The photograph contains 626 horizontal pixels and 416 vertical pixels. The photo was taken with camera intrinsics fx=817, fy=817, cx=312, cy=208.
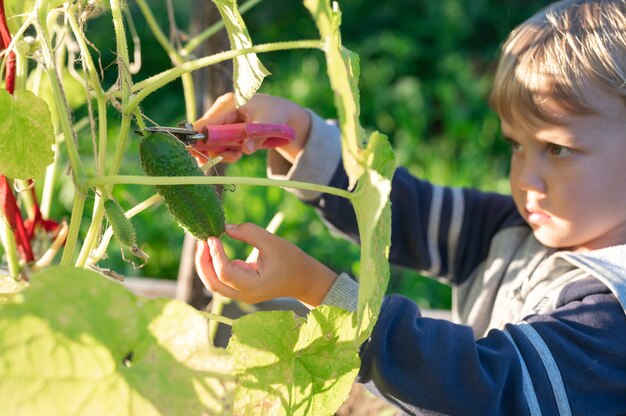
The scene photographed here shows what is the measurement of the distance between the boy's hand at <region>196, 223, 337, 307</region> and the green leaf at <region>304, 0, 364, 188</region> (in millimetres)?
219

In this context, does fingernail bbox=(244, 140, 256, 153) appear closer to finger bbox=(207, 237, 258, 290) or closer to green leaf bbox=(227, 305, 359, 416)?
finger bbox=(207, 237, 258, 290)

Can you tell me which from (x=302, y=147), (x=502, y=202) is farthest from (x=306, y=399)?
(x=502, y=202)

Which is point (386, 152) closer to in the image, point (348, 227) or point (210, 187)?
point (210, 187)

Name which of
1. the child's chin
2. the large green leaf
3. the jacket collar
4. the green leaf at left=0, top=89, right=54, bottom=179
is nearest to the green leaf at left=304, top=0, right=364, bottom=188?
the large green leaf

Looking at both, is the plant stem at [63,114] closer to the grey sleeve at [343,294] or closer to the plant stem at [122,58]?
the plant stem at [122,58]

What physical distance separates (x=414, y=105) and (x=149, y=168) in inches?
99.3

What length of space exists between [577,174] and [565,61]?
161mm

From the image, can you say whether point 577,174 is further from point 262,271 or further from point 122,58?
point 122,58

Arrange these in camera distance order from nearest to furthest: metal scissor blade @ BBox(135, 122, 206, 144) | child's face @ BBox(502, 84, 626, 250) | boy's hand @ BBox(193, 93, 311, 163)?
1. metal scissor blade @ BBox(135, 122, 206, 144)
2. boy's hand @ BBox(193, 93, 311, 163)
3. child's face @ BBox(502, 84, 626, 250)

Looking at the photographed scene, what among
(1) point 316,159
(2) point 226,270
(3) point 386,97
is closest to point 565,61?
(1) point 316,159

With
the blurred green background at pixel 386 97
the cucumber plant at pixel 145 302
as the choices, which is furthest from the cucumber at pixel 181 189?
the blurred green background at pixel 386 97

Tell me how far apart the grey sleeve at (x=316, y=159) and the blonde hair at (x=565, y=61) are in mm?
263

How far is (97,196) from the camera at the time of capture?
74cm

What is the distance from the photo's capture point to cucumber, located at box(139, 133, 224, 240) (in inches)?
30.0
